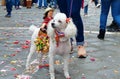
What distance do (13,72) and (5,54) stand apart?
1.44m

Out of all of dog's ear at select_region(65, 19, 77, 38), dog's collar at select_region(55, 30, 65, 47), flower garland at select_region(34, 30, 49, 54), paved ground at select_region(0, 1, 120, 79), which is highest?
dog's ear at select_region(65, 19, 77, 38)

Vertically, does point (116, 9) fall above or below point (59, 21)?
below

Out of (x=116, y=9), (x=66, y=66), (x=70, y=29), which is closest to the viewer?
(x=70, y=29)

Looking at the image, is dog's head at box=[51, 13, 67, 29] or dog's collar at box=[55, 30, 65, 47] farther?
dog's collar at box=[55, 30, 65, 47]

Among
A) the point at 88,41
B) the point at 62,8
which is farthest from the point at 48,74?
the point at 88,41

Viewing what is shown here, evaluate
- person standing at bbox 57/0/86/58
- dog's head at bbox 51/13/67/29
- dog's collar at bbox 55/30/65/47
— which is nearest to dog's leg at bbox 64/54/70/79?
dog's collar at bbox 55/30/65/47

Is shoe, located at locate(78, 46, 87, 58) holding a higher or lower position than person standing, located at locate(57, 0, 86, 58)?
lower

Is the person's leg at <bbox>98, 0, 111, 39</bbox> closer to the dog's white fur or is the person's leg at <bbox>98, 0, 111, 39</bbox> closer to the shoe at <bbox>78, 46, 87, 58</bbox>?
the shoe at <bbox>78, 46, 87, 58</bbox>

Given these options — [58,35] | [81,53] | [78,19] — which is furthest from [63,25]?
[81,53]

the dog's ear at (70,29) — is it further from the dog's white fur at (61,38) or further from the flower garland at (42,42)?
the flower garland at (42,42)

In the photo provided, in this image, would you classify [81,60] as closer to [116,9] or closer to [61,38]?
[61,38]

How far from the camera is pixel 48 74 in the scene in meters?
5.92

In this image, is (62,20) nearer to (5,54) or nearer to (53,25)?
(53,25)

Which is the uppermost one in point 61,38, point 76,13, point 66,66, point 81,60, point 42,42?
point 76,13
